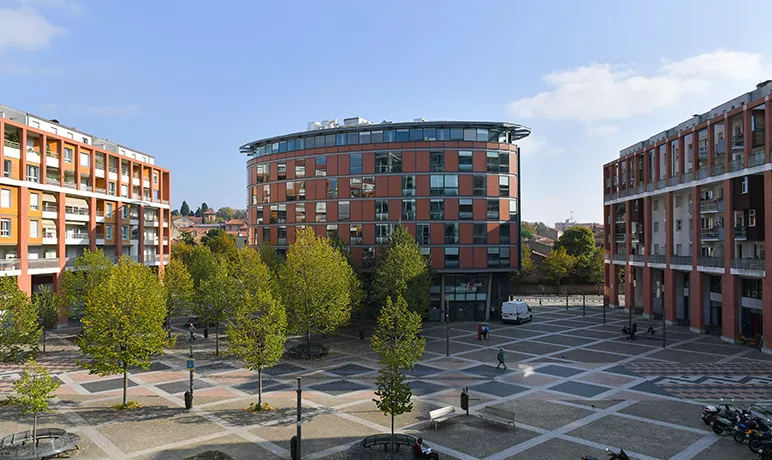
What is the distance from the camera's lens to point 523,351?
139 feet

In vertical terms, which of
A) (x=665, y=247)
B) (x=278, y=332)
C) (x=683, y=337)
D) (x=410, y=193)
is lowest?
(x=683, y=337)

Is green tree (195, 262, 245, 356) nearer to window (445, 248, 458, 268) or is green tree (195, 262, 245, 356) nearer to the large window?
window (445, 248, 458, 268)

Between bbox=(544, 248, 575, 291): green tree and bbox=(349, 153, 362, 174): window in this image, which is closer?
bbox=(349, 153, 362, 174): window

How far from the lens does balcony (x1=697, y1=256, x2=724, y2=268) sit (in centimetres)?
4641

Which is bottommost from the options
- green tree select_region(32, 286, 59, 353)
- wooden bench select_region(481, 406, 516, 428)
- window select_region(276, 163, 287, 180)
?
wooden bench select_region(481, 406, 516, 428)

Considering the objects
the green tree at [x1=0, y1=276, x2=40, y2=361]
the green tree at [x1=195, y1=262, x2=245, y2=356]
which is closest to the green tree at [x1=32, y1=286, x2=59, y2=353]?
the green tree at [x1=0, y1=276, x2=40, y2=361]

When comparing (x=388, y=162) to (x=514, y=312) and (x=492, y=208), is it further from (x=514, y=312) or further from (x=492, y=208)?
(x=514, y=312)

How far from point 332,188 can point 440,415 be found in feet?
139

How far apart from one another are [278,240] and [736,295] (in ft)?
167

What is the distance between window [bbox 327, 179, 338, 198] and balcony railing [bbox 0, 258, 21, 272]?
3309 centimetres

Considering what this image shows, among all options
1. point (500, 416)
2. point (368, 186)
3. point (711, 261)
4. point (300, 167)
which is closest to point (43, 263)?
point (300, 167)

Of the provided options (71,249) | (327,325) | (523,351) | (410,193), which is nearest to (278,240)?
(410,193)

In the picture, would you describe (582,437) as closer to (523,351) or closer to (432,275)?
(523,351)

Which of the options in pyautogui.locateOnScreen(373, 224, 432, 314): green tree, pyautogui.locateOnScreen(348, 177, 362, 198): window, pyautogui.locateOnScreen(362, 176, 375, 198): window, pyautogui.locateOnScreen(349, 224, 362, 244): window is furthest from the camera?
pyautogui.locateOnScreen(348, 177, 362, 198): window
